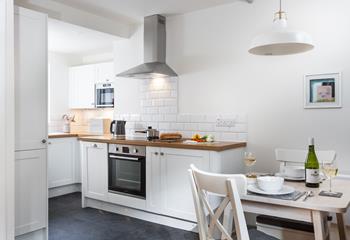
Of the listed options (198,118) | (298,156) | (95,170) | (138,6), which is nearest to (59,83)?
(95,170)

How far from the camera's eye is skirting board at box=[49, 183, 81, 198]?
454 cm

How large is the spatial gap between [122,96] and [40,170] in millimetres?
1954

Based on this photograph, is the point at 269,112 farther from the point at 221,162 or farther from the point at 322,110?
the point at 221,162

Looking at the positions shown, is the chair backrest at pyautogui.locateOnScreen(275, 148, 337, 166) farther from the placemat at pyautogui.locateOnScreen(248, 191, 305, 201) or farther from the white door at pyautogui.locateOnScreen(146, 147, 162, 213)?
the white door at pyautogui.locateOnScreen(146, 147, 162, 213)

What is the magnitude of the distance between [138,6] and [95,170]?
2.09 metres

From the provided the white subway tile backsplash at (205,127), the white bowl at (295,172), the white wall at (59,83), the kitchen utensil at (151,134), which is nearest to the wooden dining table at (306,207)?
the white bowl at (295,172)

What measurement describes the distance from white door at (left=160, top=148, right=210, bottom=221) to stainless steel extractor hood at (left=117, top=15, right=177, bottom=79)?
1.12m

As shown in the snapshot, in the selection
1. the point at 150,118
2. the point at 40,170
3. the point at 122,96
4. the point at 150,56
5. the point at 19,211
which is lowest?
the point at 19,211

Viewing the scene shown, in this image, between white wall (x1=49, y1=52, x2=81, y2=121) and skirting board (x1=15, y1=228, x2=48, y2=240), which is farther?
white wall (x1=49, y1=52, x2=81, y2=121)

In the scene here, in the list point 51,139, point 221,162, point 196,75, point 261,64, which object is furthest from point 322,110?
point 51,139

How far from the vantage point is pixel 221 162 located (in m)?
2.93

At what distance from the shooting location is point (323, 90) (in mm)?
2895

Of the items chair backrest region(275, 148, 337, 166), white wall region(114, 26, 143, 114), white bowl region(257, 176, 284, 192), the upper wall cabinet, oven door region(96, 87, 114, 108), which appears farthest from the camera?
the upper wall cabinet

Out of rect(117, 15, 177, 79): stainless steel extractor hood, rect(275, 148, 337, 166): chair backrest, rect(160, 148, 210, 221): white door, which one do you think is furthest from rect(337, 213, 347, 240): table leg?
rect(117, 15, 177, 79): stainless steel extractor hood
